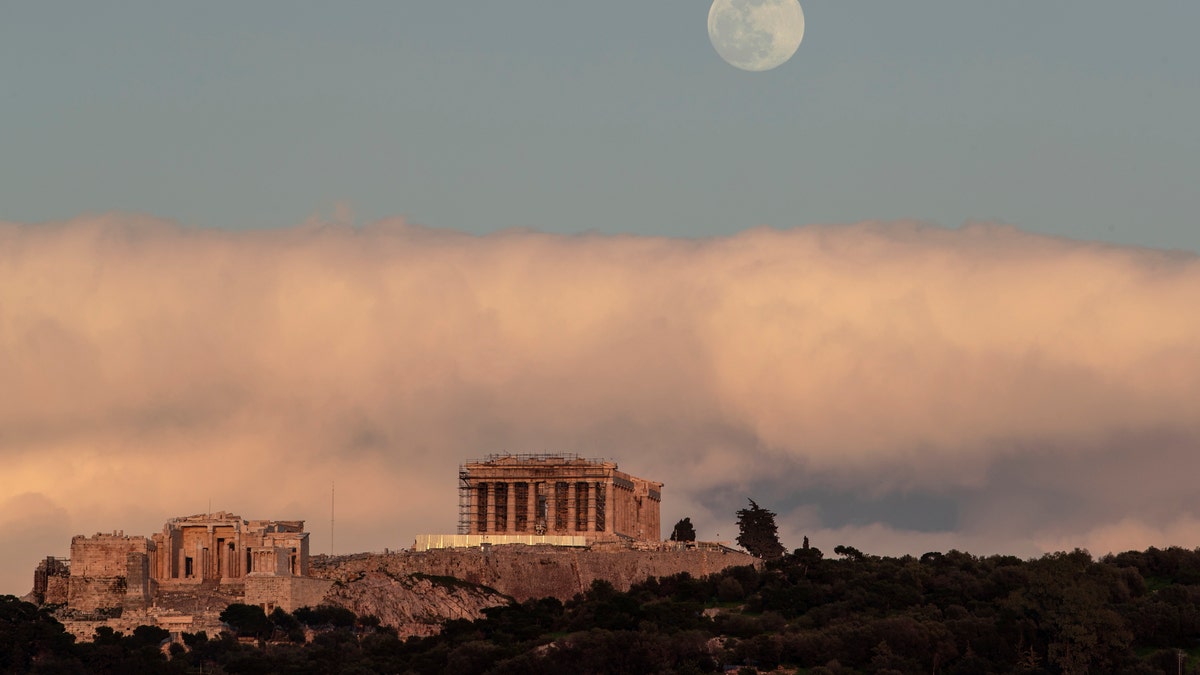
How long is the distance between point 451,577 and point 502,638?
1907 centimetres

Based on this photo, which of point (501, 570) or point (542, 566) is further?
point (501, 570)

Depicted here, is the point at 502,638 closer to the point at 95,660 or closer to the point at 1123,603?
the point at 95,660

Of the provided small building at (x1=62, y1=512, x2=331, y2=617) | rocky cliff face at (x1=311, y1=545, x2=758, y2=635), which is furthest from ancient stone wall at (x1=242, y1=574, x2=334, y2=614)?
rocky cliff face at (x1=311, y1=545, x2=758, y2=635)

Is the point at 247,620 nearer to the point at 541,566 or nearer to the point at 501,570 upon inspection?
the point at 501,570

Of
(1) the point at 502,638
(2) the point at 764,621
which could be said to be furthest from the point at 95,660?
(2) the point at 764,621

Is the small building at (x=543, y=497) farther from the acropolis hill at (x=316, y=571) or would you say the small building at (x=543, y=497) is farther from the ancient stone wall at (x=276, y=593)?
the ancient stone wall at (x=276, y=593)

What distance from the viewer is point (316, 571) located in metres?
150

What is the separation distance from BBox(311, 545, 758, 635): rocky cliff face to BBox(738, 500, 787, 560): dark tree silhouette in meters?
7.27

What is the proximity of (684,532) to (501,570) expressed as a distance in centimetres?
1712

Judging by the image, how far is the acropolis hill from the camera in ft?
469

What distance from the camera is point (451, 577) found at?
495ft

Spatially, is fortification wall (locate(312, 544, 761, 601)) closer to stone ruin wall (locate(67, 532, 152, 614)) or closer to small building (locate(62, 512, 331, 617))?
small building (locate(62, 512, 331, 617))

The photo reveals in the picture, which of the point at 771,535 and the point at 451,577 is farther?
the point at 771,535

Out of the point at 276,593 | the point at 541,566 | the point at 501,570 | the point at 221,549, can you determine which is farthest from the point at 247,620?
the point at 541,566
